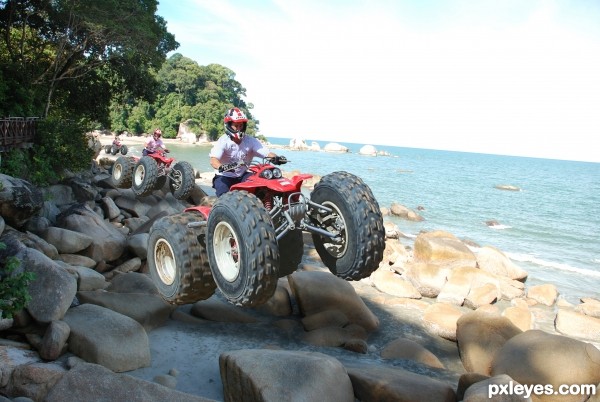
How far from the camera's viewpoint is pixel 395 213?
31.6 metres

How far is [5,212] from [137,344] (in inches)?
143

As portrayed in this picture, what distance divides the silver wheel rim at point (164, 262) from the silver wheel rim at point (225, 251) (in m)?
1.20

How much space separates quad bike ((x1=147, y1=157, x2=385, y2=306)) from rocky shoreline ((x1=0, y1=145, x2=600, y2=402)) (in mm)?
1144

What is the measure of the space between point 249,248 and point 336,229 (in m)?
0.91

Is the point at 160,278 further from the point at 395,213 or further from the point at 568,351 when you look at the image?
the point at 395,213

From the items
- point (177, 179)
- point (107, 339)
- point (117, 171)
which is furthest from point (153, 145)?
point (107, 339)

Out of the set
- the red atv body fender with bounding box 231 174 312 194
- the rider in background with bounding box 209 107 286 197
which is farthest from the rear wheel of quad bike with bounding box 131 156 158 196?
the red atv body fender with bounding box 231 174 312 194

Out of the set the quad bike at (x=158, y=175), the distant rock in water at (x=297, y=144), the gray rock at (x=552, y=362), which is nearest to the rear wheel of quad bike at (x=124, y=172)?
the quad bike at (x=158, y=175)

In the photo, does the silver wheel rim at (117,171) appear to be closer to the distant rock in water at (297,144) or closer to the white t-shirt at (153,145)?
the white t-shirt at (153,145)

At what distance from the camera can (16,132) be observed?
12773 millimetres

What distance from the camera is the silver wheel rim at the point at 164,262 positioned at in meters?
5.70

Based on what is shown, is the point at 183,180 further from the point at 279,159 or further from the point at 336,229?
the point at 336,229

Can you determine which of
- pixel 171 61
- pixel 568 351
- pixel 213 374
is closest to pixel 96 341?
pixel 213 374

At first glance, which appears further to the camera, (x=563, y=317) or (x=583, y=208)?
(x=583, y=208)
